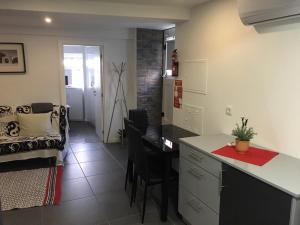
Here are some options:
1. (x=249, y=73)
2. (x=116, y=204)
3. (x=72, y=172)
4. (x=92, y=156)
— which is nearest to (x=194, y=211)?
(x=116, y=204)

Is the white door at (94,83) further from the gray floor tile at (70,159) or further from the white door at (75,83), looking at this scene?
the gray floor tile at (70,159)

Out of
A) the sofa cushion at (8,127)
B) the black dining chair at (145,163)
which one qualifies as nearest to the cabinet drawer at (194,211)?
the black dining chair at (145,163)

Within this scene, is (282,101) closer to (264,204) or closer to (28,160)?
(264,204)

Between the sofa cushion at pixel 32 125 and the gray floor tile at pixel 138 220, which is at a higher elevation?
the sofa cushion at pixel 32 125

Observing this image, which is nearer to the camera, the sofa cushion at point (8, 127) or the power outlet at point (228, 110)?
the power outlet at point (228, 110)

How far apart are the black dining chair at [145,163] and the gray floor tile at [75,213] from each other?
43 centimetres

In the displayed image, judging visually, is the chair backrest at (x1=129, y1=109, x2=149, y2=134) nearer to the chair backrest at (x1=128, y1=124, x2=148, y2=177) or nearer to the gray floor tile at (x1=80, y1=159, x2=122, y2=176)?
the chair backrest at (x1=128, y1=124, x2=148, y2=177)

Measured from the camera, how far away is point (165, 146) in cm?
260

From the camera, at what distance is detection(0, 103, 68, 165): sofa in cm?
383

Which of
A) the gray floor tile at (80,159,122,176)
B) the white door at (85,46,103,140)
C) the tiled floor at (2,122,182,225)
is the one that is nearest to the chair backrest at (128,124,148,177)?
the tiled floor at (2,122,182,225)

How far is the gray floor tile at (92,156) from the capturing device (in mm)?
4375

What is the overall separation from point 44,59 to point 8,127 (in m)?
1.36

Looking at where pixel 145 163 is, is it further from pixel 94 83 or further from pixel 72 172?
pixel 94 83

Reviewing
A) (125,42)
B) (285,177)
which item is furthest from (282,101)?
(125,42)
